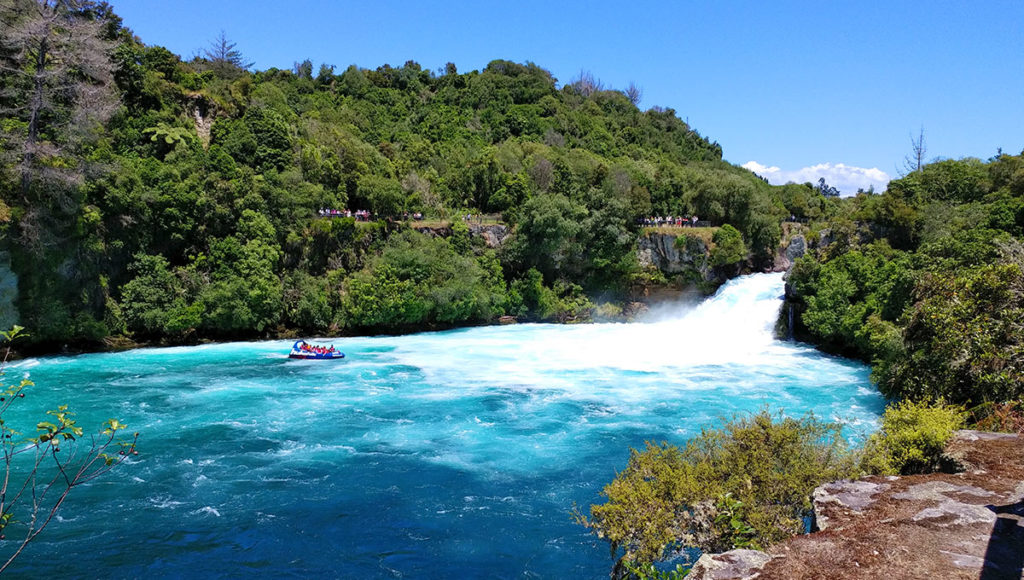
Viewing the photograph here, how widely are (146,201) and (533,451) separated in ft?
90.5

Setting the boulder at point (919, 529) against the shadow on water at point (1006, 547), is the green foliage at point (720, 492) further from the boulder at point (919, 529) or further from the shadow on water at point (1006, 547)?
the shadow on water at point (1006, 547)

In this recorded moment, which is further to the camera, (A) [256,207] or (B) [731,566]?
(A) [256,207]

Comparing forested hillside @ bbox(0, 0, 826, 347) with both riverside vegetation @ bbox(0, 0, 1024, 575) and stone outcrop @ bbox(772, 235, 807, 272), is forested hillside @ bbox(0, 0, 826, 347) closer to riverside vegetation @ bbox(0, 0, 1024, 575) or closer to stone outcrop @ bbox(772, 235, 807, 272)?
riverside vegetation @ bbox(0, 0, 1024, 575)

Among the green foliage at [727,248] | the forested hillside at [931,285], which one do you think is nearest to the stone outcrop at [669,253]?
the green foliage at [727,248]

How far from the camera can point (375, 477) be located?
15.2 meters

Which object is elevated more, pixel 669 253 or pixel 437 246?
pixel 669 253

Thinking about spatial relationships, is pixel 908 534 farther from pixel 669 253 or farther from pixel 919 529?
pixel 669 253

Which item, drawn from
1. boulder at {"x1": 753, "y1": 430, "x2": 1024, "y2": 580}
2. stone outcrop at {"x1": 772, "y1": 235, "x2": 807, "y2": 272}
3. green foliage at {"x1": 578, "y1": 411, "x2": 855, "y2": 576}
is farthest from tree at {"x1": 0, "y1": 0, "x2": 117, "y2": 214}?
stone outcrop at {"x1": 772, "y1": 235, "x2": 807, "y2": 272}

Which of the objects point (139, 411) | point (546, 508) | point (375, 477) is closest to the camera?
point (546, 508)

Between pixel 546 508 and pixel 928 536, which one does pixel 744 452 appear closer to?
pixel 928 536

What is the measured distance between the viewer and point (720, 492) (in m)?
9.23

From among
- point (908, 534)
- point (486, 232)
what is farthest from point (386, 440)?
point (486, 232)

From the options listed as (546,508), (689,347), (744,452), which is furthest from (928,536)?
(689,347)

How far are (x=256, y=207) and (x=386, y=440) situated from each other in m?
22.7
